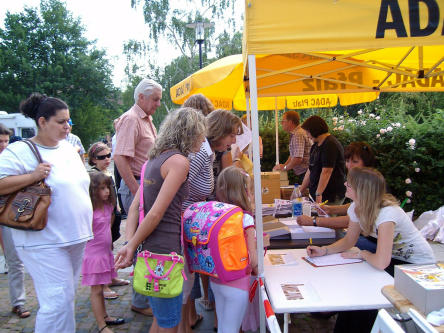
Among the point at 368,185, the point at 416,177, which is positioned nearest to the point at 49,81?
the point at 416,177

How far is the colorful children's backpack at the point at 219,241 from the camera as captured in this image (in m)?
2.01

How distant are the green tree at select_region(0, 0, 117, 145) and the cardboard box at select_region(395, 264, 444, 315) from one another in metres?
26.9

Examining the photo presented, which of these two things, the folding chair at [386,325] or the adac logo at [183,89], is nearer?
the folding chair at [386,325]

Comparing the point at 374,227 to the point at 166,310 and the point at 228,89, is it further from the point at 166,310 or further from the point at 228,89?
the point at 228,89

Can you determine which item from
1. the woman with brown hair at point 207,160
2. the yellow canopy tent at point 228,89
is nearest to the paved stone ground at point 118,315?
the woman with brown hair at point 207,160

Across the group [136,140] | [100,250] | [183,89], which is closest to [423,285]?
[136,140]

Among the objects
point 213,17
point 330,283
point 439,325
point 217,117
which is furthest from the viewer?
point 213,17

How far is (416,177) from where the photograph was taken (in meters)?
6.20

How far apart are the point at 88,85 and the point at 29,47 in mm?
4767

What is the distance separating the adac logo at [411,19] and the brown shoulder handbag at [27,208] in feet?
6.73

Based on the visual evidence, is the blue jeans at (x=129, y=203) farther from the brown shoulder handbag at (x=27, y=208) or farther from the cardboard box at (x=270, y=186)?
the cardboard box at (x=270, y=186)

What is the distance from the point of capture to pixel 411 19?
1830 mm

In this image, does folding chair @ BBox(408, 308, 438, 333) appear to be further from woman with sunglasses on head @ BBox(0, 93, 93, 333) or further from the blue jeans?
the blue jeans

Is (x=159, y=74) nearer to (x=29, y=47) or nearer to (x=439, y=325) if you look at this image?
(x=29, y=47)
